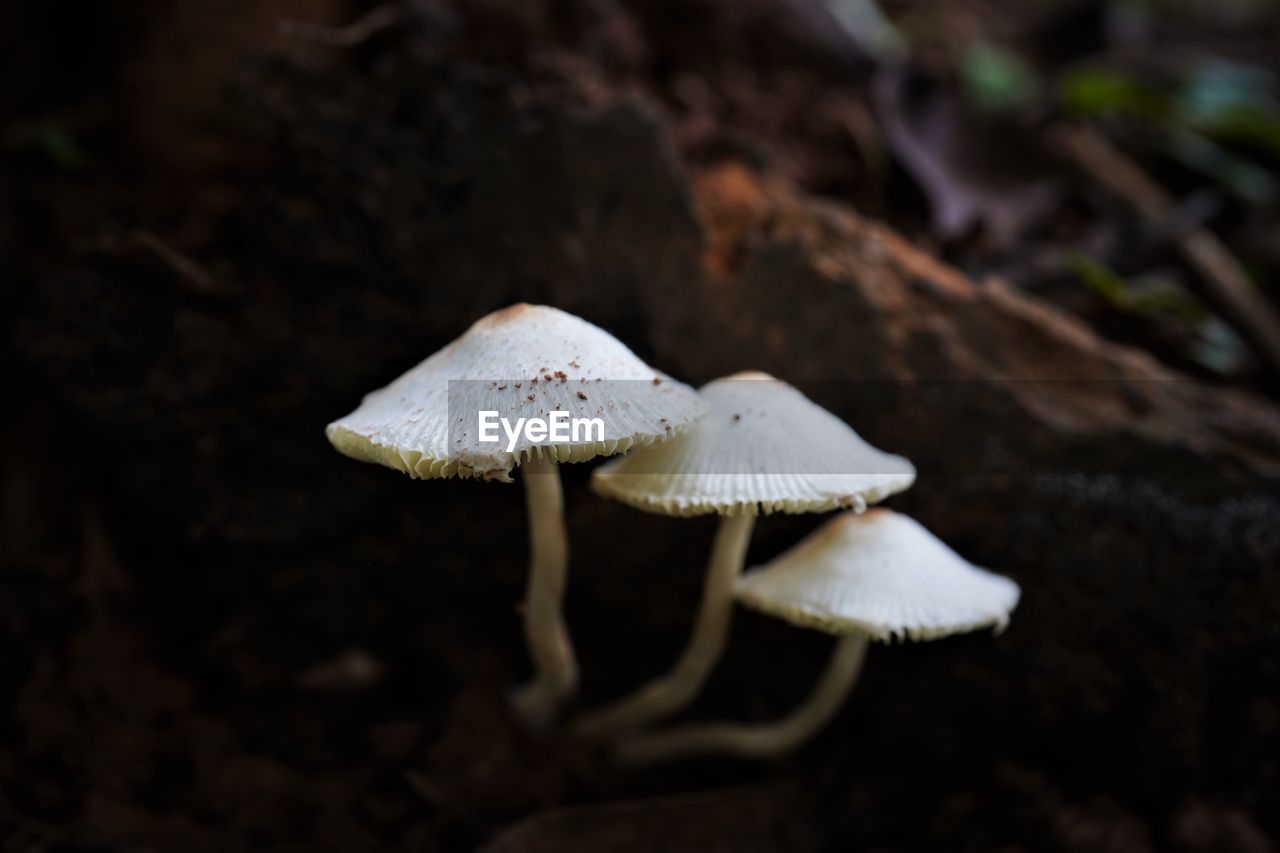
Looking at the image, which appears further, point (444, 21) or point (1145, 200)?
point (1145, 200)

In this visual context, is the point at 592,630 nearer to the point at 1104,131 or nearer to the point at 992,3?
the point at 1104,131

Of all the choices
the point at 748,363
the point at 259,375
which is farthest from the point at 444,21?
the point at 748,363

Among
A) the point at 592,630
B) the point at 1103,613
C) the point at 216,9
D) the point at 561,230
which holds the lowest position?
the point at 592,630

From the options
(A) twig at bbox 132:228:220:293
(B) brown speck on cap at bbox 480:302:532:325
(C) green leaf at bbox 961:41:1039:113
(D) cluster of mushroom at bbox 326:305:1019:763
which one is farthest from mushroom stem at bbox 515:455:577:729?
(C) green leaf at bbox 961:41:1039:113

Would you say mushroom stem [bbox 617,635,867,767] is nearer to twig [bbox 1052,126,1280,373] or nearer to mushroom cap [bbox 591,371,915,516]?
mushroom cap [bbox 591,371,915,516]

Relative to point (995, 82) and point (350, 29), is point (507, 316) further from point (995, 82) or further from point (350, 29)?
point (995, 82)

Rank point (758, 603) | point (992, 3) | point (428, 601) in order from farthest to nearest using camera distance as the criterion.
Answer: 1. point (992, 3)
2. point (428, 601)
3. point (758, 603)

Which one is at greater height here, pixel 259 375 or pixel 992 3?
pixel 992 3
